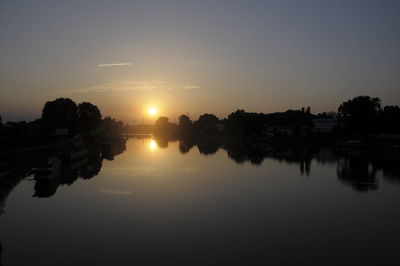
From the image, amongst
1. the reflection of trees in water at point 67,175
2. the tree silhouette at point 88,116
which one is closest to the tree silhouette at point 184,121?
the tree silhouette at point 88,116

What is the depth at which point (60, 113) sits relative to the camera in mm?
67062

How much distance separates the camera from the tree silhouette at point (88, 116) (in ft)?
232

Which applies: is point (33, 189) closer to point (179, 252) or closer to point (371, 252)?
point (179, 252)

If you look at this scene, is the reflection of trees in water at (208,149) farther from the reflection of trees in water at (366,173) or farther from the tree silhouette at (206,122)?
the tree silhouette at (206,122)

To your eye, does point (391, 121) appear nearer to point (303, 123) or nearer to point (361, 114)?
point (361, 114)

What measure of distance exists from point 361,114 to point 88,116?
55.0 m

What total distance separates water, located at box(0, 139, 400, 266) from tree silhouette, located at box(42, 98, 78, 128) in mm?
43976

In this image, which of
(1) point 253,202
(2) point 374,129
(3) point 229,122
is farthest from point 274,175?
(3) point 229,122

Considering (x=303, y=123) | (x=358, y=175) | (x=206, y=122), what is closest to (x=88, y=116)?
(x=303, y=123)

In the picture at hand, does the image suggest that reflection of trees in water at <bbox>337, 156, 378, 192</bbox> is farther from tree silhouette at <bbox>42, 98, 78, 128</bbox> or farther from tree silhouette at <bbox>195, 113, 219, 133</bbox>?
tree silhouette at <bbox>195, 113, 219, 133</bbox>

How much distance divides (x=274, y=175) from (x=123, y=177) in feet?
43.9

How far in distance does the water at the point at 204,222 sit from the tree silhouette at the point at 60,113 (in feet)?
144

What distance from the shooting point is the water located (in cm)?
1116

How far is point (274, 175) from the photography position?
30.0 m
